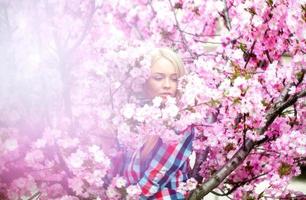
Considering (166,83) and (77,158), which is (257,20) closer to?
(166,83)

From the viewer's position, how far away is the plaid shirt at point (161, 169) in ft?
12.0

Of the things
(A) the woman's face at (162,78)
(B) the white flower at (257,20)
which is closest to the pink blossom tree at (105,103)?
(B) the white flower at (257,20)

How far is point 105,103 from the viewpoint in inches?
151

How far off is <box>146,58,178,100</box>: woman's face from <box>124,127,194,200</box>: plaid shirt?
0.41 metres

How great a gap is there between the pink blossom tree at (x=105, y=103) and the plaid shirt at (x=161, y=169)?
101 millimetres

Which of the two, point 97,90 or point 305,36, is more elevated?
point 305,36

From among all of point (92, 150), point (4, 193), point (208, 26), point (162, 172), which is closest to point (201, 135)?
point (162, 172)

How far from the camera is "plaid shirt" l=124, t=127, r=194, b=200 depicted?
12.0 ft

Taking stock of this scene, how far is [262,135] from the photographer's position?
3.53 meters

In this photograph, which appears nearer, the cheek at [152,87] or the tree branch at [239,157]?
the tree branch at [239,157]

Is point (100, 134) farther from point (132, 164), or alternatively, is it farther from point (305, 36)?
point (305, 36)

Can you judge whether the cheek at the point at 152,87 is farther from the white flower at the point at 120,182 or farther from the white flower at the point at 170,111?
the white flower at the point at 120,182

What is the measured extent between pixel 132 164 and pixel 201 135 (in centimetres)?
78

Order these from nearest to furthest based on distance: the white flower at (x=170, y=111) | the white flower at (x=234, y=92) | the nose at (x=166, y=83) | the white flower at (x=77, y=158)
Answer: the white flower at (x=77, y=158) → the white flower at (x=170, y=111) → the white flower at (x=234, y=92) → the nose at (x=166, y=83)
